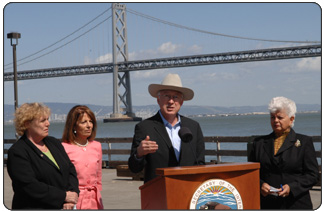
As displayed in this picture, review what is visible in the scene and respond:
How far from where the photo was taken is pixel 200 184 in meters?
2.93

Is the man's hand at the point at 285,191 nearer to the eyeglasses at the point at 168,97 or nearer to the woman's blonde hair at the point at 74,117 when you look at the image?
the eyeglasses at the point at 168,97

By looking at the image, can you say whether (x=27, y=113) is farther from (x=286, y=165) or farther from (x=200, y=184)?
(x=286, y=165)

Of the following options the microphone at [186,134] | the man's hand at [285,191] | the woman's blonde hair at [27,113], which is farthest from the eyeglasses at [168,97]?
the man's hand at [285,191]

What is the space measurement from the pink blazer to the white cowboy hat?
65 centimetres

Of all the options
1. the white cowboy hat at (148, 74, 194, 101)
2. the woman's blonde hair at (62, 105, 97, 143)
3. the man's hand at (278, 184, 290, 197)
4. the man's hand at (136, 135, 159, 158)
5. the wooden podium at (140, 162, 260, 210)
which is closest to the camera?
the wooden podium at (140, 162, 260, 210)

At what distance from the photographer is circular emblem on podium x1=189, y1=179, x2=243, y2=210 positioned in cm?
291

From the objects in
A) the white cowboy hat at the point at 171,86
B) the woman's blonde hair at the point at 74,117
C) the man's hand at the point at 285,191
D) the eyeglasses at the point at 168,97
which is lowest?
the man's hand at the point at 285,191

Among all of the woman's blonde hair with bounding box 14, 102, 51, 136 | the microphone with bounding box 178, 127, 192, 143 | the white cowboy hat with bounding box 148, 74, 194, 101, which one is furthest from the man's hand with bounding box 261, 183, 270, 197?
the woman's blonde hair with bounding box 14, 102, 51, 136

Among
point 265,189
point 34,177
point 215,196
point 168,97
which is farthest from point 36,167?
point 265,189

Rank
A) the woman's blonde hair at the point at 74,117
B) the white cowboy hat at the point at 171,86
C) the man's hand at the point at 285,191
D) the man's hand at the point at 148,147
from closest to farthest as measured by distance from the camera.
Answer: the man's hand at the point at 148,147
the man's hand at the point at 285,191
the white cowboy hat at the point at 171,86
the woman's blonde hair at the point at 74,117

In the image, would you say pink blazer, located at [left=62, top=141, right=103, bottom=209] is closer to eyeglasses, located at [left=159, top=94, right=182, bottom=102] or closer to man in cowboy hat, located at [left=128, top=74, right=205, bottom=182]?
man in cowboy hat, located at [left=128, top=74, right=205, bottom=182]

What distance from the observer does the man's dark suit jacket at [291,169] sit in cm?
367

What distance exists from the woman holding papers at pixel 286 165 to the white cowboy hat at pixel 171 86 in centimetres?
54

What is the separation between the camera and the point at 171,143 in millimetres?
3775
